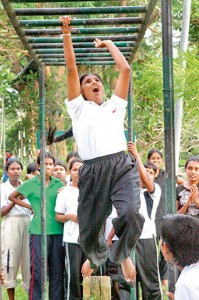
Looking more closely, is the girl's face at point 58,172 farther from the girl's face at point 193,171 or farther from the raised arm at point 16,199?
the girl's face at point 193,171

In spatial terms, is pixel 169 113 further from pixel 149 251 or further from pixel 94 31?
pixel 149 251

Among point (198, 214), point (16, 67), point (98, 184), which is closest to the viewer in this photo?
point (98, 184)

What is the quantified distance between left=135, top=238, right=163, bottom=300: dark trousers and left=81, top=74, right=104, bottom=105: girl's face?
8.40ft

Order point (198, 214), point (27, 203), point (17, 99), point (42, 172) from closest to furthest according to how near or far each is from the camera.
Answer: point (198, 214) < point (42, 172) < point (27, 203) < point (17, 99)

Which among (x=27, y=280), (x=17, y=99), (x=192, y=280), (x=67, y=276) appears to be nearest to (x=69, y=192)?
(x=67, y=276)

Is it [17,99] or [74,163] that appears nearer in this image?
[74,163]

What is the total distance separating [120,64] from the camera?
15.8ft

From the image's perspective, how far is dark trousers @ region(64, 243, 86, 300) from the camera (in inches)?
290

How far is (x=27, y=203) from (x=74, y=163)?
0.84m

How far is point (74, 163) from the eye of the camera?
7.35 m

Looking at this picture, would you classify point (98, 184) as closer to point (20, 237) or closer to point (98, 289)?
point (98, 289)

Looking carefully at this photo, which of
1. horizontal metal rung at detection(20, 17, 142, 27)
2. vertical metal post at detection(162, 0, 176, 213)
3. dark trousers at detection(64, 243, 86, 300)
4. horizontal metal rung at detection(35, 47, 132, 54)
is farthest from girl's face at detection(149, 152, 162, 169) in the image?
vertical metal post at detection(162, 0, 176, 213)

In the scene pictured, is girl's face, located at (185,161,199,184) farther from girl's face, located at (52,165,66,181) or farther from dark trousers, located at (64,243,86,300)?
girl's face, located at (52,165,66,181)

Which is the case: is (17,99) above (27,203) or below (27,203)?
above
